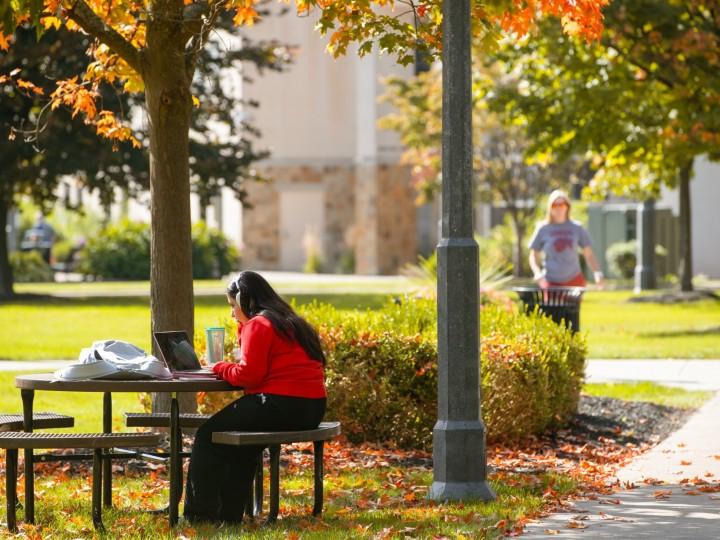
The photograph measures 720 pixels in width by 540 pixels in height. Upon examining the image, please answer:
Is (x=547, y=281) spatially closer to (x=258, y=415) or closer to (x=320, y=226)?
(x=258, y=415)

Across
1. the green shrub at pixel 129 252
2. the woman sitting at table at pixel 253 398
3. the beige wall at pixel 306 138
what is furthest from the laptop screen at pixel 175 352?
the beige wall at pixel 306 138

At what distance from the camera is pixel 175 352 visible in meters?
7.58

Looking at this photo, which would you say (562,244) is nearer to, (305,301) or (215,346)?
(215,346)

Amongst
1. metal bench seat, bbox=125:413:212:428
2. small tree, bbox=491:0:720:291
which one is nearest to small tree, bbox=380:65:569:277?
small tree, bbox=491:0:720:291

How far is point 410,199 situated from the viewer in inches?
1784

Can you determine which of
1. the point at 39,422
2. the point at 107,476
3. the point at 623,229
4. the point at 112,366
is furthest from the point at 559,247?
the point at 623,229

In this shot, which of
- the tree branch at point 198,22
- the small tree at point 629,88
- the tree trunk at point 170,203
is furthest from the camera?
the small tree at point 629,88

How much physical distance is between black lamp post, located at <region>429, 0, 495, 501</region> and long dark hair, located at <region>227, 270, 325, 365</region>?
792 millimetres

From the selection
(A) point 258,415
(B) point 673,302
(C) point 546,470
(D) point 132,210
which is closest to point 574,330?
(C) point 546,470

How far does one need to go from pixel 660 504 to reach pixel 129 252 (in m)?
31.4

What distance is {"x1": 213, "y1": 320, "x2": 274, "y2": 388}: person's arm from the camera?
723 cm

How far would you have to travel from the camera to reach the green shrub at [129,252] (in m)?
37.9

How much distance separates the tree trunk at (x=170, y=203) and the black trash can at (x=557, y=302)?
148 inches

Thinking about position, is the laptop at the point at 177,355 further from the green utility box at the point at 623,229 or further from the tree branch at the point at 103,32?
the green utility box at the point at 623,229
